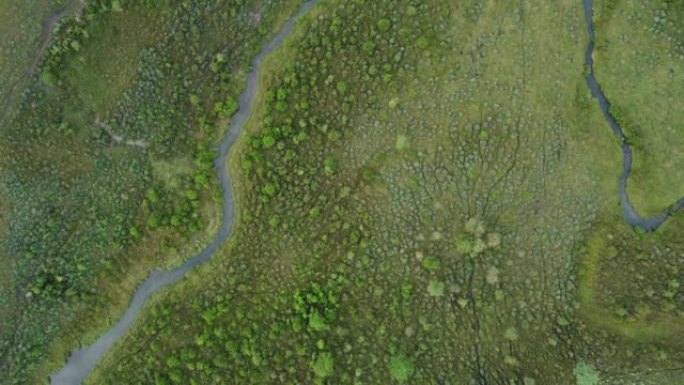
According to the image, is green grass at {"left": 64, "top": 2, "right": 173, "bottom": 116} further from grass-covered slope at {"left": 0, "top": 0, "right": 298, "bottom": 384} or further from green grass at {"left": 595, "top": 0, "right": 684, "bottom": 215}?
green grass at {"left": 595, "top": 0, "right": 684, "bottom": 215}

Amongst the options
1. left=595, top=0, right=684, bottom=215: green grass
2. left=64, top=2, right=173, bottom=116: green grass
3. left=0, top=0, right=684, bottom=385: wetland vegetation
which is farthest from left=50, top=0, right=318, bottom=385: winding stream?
left=595, top=0, right=684, bottom=215: green grass

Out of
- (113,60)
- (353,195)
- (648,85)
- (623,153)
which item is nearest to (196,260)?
(353,195)

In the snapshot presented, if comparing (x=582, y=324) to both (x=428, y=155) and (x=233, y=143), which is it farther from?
(x=233, y=143)

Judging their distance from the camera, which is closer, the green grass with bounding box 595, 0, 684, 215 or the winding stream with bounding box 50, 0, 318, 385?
the green grass with bounding box 595, 0, 684, 215

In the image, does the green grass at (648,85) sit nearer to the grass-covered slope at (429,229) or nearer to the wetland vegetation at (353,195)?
the wetland vegetation at (353,195)

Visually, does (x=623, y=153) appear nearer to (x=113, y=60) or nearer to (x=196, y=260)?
(x=196, y=260)

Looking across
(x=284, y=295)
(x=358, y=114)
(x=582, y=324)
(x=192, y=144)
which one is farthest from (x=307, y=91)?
(x=582, y=324)

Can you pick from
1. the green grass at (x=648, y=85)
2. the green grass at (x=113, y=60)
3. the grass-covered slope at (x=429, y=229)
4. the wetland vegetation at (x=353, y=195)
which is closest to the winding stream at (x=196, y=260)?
the wetland vegetation at (x=353, y=195)
